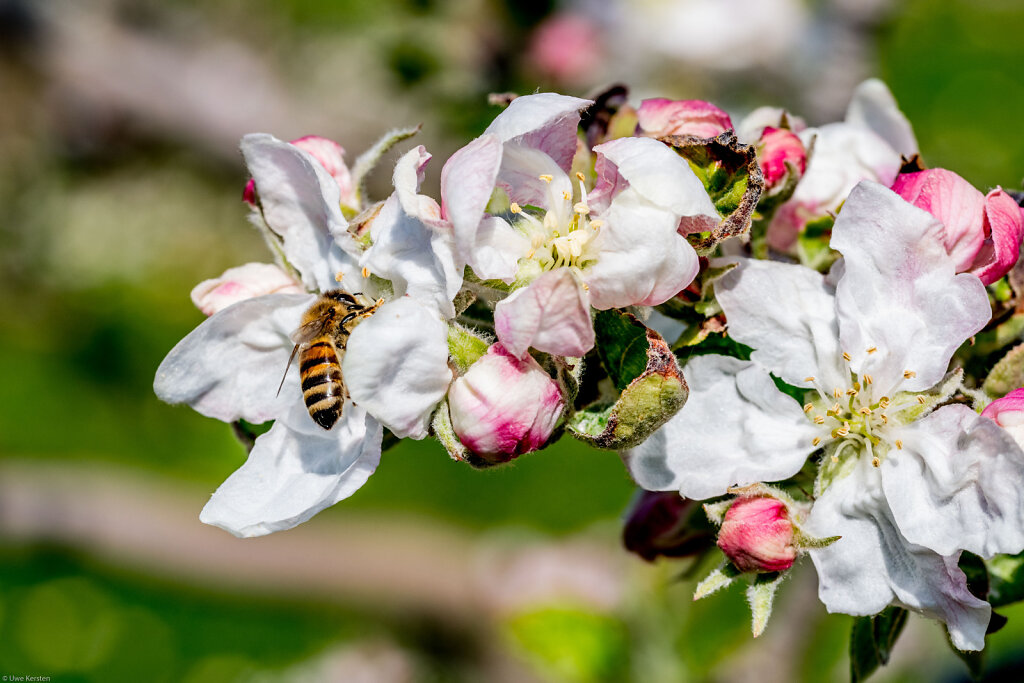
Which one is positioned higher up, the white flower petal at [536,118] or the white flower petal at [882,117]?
the white flower petal at [536,118]

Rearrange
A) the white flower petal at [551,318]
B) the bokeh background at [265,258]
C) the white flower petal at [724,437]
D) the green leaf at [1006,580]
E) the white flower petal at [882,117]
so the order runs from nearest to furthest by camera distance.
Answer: the white flower petal at [551,318] → the white flower petal at [724,437] → the green leaf at [1006,580] → the white flower petal at [882,117] → the bokeh background at [265,258]

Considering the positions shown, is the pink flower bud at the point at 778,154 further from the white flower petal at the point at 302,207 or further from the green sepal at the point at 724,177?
the white flower petal at the point at 302,207

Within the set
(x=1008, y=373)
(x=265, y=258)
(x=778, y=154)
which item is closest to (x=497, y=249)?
(x=778, y=154)

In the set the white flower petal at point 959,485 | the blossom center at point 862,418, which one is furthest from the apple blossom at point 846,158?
the white flower petal at point 959,485

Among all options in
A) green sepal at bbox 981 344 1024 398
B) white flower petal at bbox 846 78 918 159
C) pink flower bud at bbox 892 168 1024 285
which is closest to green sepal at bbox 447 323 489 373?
pink flower bud at bbox 892 168 1024 285

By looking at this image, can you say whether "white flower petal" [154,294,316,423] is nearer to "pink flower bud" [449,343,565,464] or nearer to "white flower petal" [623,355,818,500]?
"pink flower bud" [449,343,565,464]

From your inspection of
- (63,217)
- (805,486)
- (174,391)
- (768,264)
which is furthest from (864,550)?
(63,217)
